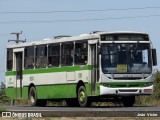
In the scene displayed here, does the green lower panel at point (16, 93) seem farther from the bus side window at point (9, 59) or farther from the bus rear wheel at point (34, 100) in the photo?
the bus side window at point (9, 59)

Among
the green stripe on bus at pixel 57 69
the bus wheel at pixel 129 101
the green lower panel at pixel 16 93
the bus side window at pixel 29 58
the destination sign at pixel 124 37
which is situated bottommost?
the bus wheel at pixel 129 101

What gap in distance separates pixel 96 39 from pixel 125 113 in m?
8.71

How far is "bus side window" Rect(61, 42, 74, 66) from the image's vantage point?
103 ft

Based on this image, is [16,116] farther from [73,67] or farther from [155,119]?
[73,67]

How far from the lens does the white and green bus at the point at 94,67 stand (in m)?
29.3

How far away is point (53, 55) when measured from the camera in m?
32.8

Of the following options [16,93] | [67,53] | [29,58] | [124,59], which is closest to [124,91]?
[124,59]

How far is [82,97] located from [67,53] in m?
2.27

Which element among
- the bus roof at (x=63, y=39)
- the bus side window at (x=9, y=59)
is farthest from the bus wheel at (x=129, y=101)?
the bus side window at (x=9, y=59)

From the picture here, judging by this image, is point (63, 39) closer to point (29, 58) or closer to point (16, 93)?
point (29, 58)

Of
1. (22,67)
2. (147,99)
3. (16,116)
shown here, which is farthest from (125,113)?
(147,99)

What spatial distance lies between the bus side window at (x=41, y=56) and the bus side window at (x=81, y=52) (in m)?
2.89

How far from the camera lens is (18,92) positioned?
36.6 meters

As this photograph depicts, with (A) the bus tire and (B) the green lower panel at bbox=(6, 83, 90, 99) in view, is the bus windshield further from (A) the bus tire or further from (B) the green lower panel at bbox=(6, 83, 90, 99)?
(A) the bus tire
